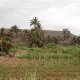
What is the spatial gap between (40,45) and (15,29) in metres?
19.1

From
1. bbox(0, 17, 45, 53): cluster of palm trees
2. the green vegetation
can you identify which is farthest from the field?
bbox(0, 17, 45, 53): cluster of palm trees

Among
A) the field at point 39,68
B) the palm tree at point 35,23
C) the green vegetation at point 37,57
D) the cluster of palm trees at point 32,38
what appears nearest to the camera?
the field at point 39,68

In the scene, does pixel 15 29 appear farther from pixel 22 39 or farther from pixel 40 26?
pixel 22 39

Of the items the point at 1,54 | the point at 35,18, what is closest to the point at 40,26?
the point at 35,18

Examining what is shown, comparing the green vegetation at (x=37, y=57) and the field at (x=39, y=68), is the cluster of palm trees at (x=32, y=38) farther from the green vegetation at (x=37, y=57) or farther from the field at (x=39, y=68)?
the field at (x=39, y=68)

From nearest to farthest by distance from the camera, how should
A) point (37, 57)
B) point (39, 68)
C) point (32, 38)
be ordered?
point (39, 68) < point (37, 57) < point (32, 38)

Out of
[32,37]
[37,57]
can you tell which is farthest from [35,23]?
[37,57]

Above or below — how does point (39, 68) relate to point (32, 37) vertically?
below

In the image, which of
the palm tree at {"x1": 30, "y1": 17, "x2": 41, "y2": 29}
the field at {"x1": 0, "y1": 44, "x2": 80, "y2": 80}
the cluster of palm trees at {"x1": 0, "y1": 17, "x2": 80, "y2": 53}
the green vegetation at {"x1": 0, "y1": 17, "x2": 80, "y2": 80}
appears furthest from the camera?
the palm tree at {"x1": 30, "y1": 17, "x2": 41, "y2": 29}

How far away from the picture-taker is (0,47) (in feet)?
135

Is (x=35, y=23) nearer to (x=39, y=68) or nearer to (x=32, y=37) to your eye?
(x=32, y=37)

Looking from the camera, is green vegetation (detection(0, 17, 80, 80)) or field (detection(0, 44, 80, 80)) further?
green vegetation (detection(0, 17, 80, 80))

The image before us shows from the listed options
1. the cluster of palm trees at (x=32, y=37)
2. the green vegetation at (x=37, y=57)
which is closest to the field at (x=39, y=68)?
the green vegetation at (x=37, y=57)

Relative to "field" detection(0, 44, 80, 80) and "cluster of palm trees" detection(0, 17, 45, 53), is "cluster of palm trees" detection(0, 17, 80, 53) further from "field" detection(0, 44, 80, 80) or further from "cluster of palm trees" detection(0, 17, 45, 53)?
"field" detection(0, 44, 80, 80)
